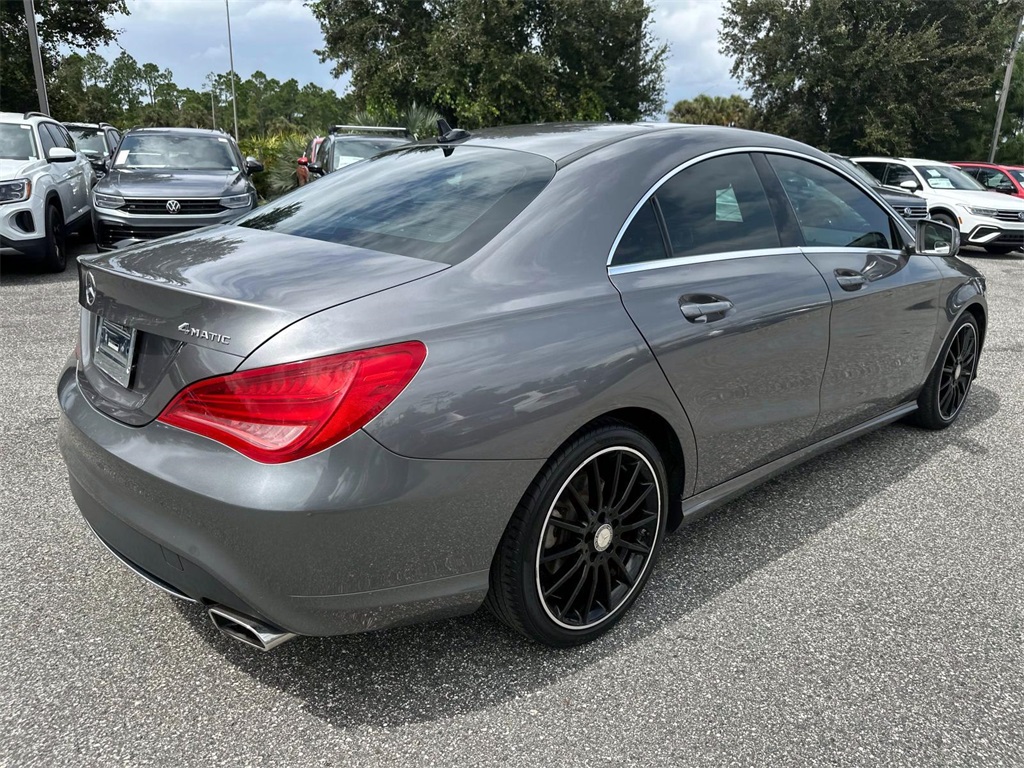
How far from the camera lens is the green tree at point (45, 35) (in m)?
24.9

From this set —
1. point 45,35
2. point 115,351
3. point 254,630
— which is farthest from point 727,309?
point 45,35

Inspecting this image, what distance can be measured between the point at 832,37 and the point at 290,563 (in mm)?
29723

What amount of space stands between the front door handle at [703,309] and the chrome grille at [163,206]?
7.90m

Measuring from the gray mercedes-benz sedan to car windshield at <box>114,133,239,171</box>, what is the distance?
7.93 metres

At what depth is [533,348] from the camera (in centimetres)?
231

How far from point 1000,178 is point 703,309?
656 inches

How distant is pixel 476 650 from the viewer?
2627mm

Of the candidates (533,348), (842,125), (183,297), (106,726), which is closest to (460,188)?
(533,348)

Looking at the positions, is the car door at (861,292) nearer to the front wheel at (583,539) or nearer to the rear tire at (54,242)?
the front wheel at (583,539)

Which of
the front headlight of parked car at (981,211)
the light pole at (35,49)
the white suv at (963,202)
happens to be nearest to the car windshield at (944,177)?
the white suv at (963,202)

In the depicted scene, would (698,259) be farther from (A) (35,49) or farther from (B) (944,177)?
(A) (35,49)

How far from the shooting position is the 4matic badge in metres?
2.05

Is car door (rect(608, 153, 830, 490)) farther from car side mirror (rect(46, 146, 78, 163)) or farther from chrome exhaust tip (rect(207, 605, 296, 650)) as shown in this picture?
car side mirror (rect(46, 146, 78, 163))

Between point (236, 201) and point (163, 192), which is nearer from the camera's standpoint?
→ point (163, 192)
